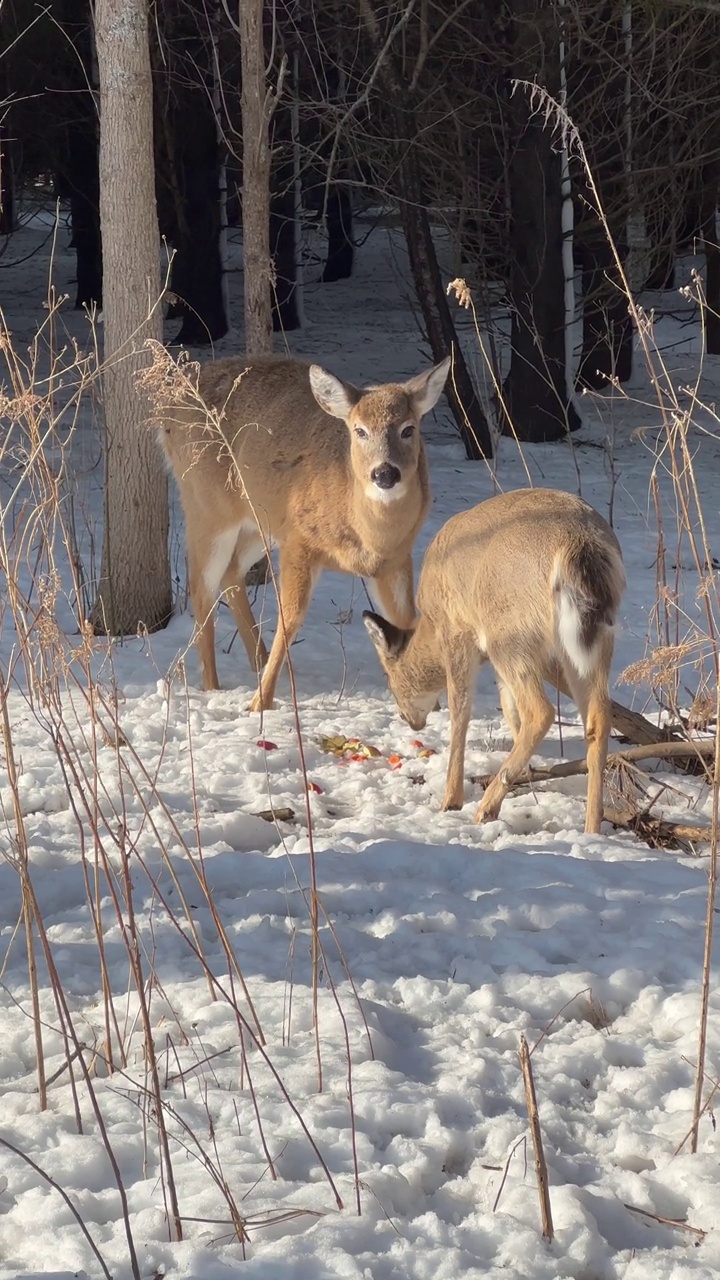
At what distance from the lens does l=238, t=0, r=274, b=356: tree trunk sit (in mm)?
8336

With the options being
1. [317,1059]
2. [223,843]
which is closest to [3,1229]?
[317,1059]

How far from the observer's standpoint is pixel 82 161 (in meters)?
21.3

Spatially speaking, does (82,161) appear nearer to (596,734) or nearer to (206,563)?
(206,563)

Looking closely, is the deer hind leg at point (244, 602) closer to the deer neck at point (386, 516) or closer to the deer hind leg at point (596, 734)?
the deer neck at point (386, 516)

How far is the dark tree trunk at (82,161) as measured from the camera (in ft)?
63.7

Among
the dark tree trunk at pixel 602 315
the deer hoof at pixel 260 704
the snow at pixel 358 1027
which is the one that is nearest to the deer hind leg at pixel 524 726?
the snow at pixel 358 1027

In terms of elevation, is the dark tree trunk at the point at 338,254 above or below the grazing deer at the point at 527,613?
above

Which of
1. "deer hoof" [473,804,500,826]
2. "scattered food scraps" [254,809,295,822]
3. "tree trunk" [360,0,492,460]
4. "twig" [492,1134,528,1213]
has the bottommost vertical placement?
"deer hoof" [473,804,500,826]

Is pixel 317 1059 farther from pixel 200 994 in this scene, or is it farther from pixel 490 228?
pixel 490 228

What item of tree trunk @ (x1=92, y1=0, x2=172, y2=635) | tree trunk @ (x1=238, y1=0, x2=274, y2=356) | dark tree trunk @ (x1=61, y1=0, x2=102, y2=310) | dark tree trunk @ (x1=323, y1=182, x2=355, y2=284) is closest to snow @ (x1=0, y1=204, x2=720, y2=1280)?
tree trunk @ (x1=92, y1=0, x2=172, y2=635)

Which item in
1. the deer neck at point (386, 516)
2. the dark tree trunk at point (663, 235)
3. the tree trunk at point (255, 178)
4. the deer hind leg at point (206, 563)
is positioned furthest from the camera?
the dark tree trunk at point (663, 235)

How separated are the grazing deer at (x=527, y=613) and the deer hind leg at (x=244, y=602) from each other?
73.4 inches

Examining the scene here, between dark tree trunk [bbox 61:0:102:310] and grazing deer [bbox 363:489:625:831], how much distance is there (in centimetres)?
1455

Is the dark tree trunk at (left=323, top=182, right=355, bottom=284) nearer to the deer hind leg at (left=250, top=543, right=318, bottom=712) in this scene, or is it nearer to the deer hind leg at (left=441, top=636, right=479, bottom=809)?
the deer hind leg at (left=250, top=543, right=318, bottom=712)
